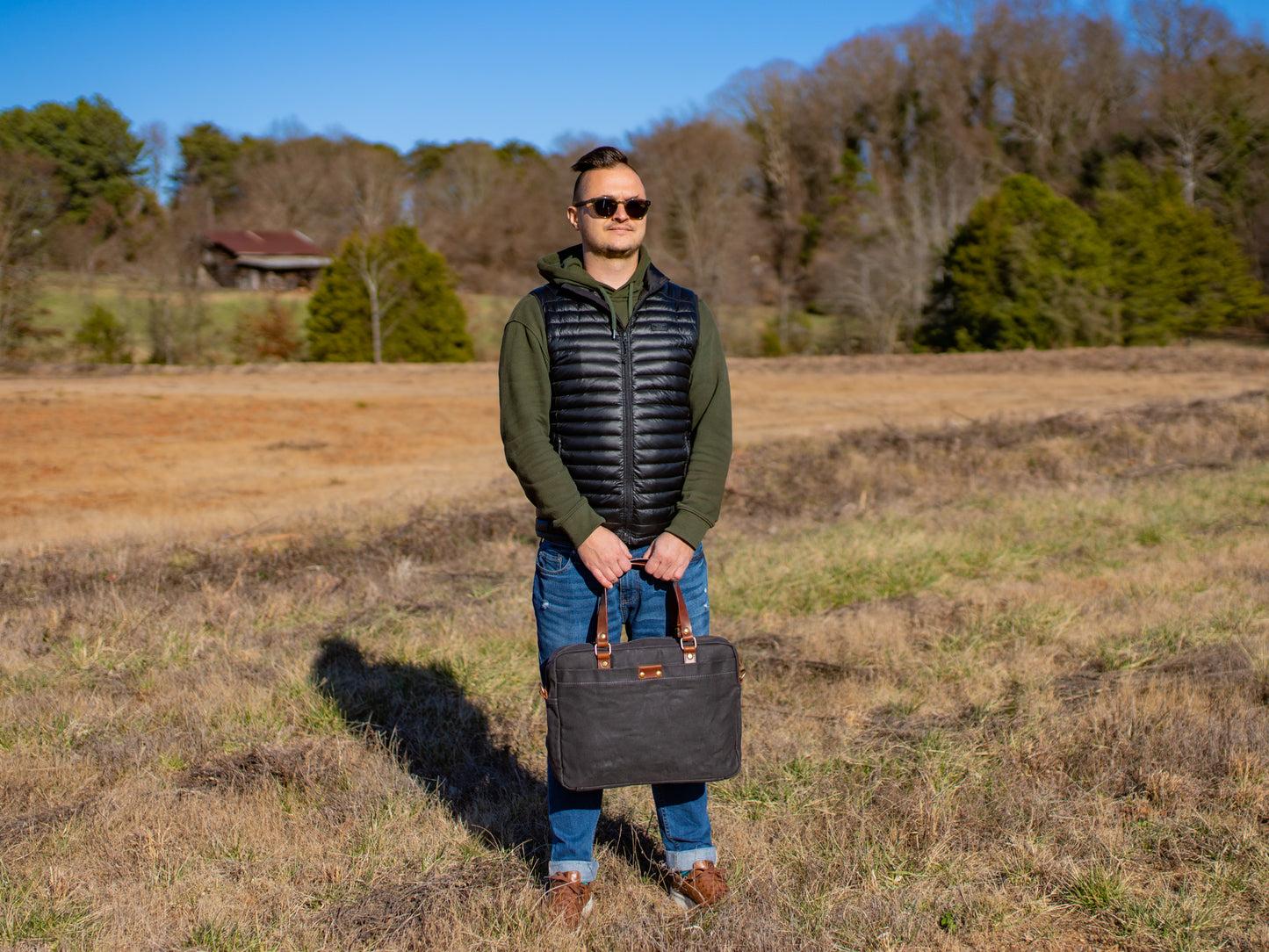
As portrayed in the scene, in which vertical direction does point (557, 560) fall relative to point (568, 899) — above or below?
above

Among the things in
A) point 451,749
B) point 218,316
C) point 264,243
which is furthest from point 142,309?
point 451,749

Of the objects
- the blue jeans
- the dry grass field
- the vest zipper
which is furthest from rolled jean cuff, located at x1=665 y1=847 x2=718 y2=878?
the vest zipper

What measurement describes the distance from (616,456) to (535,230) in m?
57.1

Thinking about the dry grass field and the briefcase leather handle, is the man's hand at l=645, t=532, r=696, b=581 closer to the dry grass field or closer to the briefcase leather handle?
the briefcase leather handle

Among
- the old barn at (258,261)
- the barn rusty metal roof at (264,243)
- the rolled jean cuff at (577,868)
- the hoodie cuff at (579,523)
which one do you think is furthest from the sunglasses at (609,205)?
the barn rusty metal roof at (264,243)

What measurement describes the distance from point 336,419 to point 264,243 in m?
44.6

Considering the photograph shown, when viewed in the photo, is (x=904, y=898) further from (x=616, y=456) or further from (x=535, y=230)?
(x=535, y=230)

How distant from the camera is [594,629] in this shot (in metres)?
2.72

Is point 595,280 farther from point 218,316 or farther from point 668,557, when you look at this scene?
point 218,316

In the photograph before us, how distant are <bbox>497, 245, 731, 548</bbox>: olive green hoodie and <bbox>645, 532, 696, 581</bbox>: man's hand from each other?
2 centimetres

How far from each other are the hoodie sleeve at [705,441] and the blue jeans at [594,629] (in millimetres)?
165

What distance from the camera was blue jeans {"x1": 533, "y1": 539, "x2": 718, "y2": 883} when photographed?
271 centimetres

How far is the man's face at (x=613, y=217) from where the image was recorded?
2.58m

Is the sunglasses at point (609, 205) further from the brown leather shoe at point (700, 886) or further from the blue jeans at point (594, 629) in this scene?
the brown leather shoe at point (700, 886)
